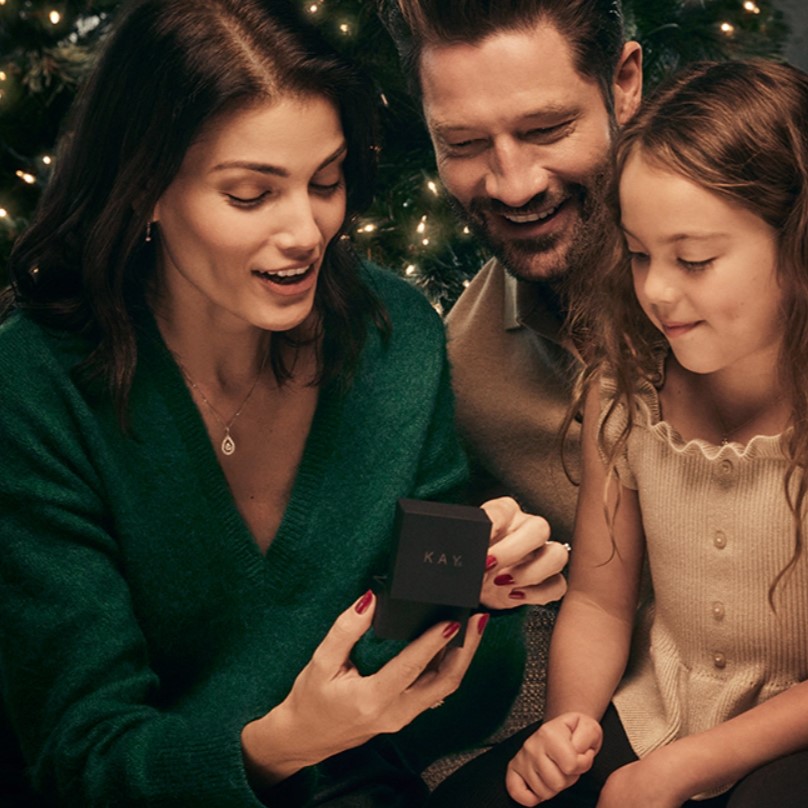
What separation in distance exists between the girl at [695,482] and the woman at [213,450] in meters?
0.11

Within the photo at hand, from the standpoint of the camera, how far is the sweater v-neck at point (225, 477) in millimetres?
1373

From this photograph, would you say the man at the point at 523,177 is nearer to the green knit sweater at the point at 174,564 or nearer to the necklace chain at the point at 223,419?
the green knit sweater at the point at 174,564

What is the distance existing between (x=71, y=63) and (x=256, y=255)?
88cm

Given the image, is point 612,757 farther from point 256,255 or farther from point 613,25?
point 613,25

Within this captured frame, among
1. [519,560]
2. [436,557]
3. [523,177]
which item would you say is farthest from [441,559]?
[523,177]

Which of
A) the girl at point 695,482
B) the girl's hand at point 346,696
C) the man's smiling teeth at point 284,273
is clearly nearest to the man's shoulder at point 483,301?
the girl at point 695,482

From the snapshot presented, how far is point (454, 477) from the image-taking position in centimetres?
151

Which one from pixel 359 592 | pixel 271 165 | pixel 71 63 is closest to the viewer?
pixel 271 165

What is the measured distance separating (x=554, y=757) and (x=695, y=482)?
31 centimetres

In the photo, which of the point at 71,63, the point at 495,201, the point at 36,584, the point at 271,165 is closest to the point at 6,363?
the point at 36,584

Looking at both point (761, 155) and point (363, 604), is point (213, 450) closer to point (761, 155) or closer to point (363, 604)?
point (363, 604)

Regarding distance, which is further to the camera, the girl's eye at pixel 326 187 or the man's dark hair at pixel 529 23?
the man's dark hair at pixel 529 23

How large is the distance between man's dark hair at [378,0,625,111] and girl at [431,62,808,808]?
0.36 meters

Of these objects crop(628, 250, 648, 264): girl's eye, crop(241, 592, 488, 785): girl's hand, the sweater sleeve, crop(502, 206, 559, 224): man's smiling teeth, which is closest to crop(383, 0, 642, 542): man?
crop(502, 206, 559, 224): man's smiling teeth
